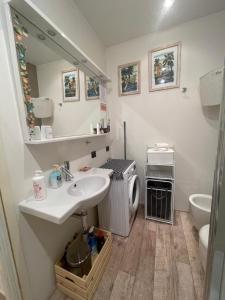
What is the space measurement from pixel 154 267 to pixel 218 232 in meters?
1.19

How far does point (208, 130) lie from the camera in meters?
1.88

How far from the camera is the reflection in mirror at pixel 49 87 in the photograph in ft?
3.14

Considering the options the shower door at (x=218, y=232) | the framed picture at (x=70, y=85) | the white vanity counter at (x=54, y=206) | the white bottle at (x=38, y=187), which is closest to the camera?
the shower door at (x=218, y=232)

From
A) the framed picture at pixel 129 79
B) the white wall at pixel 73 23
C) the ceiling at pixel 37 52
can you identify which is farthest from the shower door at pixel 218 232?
the framed picture at pixel 129 79

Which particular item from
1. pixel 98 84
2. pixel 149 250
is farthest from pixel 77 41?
pixel 149 250

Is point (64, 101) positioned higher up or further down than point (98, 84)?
further down

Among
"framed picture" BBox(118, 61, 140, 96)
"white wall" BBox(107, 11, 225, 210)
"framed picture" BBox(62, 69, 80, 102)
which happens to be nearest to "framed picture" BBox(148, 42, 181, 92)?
"white wall" BBox(107, 11, 225, 210)

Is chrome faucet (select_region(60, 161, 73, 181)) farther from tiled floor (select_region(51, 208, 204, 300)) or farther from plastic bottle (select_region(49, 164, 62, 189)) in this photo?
tiled floor (select_region(51, 208, 204, 300))

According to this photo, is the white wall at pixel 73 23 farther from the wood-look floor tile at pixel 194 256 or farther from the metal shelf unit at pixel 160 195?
the wood-look floor tile at pixel 194 256

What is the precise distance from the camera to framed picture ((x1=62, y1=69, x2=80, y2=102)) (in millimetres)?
1400

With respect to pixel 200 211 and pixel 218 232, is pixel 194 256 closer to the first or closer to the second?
pixel 200 211

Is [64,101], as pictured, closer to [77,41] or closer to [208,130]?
[77,41]

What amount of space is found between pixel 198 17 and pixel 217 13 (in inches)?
7.6

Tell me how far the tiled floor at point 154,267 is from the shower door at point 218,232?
0.72 meters
